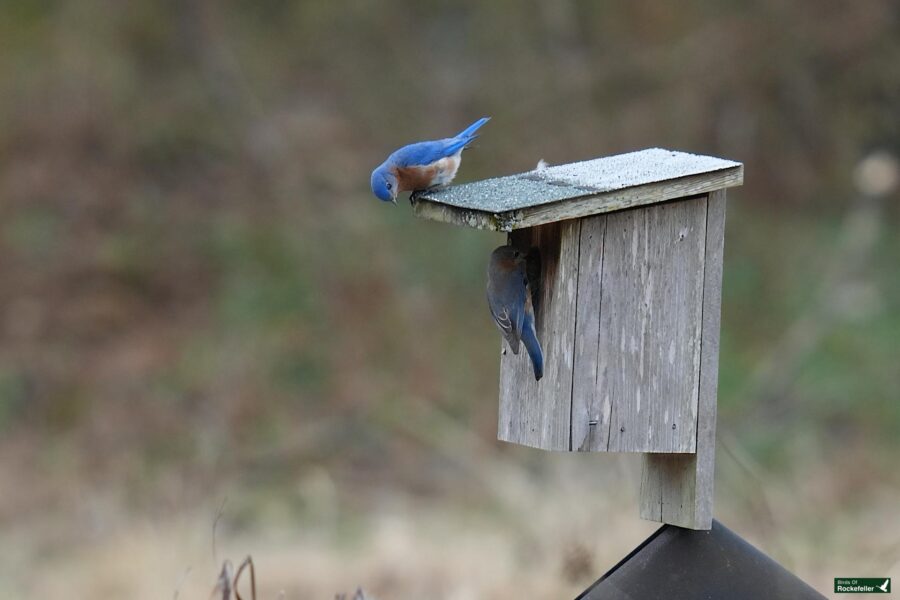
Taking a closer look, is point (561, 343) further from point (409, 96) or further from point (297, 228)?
point (409, 96)

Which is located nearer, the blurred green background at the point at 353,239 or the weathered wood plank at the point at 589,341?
the weathered wood plank at the point at 589,341

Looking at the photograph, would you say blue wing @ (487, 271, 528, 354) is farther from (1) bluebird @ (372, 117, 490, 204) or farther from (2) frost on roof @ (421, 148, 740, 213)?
(1) bluebird @ (372, 117, 490, 204)

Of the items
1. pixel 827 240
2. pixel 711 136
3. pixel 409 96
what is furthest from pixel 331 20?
pixel 827 240

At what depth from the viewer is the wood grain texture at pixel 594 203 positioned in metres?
2.73

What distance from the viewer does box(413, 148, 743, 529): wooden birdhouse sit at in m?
2.89

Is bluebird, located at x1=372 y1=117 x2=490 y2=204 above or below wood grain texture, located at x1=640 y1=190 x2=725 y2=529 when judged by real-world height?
above

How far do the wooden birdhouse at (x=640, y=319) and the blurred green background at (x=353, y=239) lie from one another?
4626mm

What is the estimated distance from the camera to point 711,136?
10508 mm

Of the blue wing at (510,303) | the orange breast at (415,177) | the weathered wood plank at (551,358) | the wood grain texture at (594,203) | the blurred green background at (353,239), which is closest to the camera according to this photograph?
the wood grain texture at (594,203)

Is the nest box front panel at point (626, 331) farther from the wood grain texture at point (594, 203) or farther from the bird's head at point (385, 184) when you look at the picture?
the bird's head at point (385, 184)

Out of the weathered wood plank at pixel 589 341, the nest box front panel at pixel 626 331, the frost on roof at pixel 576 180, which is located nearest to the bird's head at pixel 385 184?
the frost on roof at pixel 576 180

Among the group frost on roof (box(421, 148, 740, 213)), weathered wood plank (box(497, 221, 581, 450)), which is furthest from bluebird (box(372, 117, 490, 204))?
weathered wood plank (box(497, 221, 581, 450))

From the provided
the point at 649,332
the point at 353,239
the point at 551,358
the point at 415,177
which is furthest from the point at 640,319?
the point at 353,239

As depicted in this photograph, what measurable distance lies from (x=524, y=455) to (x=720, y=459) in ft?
7.18
